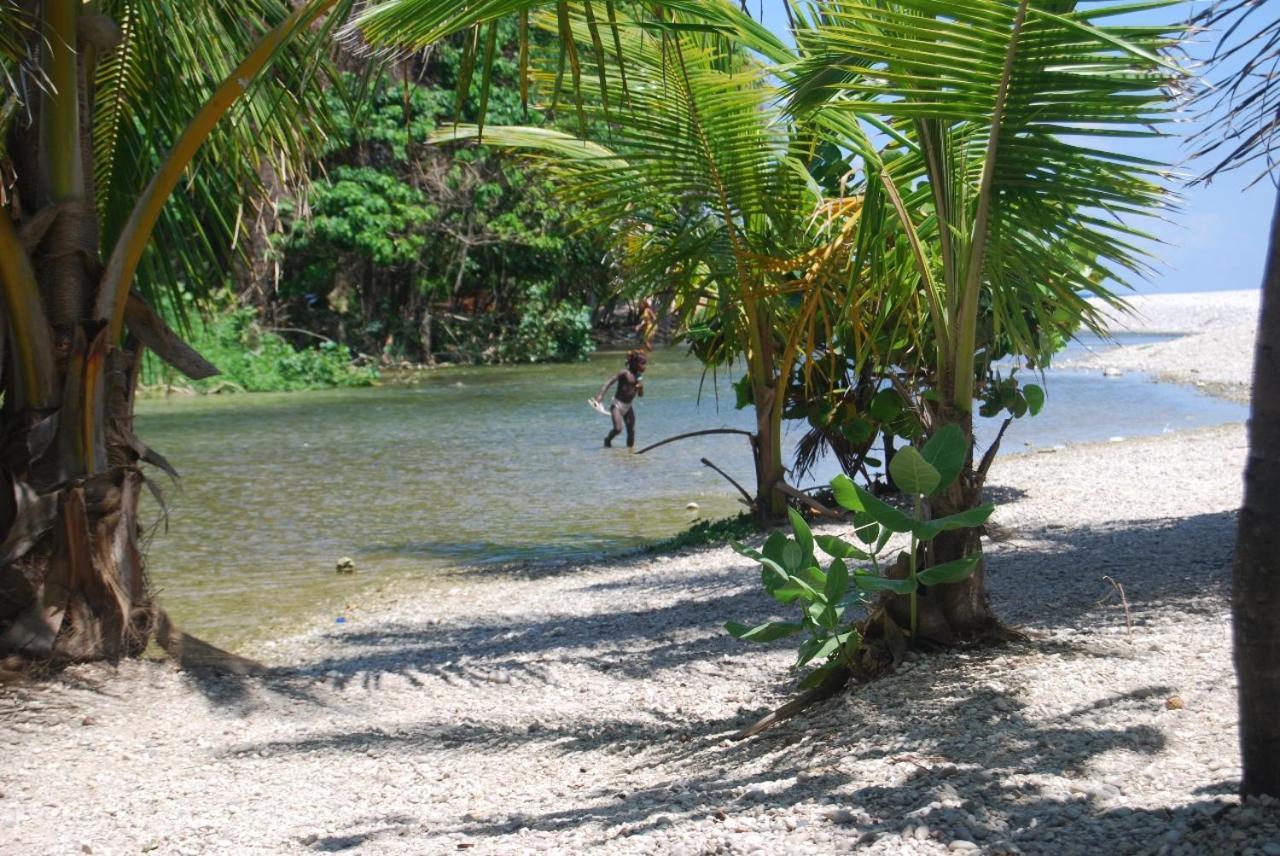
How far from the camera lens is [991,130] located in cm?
390

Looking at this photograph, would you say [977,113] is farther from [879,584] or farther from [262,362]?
[262,362]

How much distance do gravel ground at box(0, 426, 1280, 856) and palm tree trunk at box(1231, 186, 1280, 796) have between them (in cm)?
18

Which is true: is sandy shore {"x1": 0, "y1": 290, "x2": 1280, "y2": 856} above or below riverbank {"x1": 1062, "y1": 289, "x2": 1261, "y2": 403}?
below

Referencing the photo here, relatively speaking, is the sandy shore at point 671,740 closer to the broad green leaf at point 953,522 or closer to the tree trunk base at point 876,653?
the tree trunk base at point 876,653

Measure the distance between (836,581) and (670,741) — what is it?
93 centimetres

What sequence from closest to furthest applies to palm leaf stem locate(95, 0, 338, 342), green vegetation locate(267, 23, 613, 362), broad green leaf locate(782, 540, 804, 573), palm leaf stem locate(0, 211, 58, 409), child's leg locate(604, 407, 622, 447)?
broad green leaf locate(782, 540, 804, 573) → palm leaf stem locate(95, 0, 338, 342) → palm leaf stem locate(0, 211, 58, 409) → child's leg locate(604, 407, 622, 447) → green vegetation locate(267, 23, 613, 362)

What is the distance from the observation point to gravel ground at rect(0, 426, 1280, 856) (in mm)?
2922

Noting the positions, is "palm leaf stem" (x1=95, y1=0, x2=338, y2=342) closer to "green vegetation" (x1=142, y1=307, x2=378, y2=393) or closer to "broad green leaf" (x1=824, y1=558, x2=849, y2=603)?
"broad green leaf" (x1=824, y1=558, x2=849, y2=603)

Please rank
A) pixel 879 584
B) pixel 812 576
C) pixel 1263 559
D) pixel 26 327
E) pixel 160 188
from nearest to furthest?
pixel 1263 559 → pixel 879 584 → pixel 812 576 → pixel 26 327 → pixel 160 188

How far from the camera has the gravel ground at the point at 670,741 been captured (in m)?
2.92

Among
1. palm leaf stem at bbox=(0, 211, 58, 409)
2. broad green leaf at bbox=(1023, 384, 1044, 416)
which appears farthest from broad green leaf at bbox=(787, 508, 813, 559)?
broad green leaf at bbox=(1023, 384, 1044, 416)

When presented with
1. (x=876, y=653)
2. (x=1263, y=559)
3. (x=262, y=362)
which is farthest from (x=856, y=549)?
(x=262, y=362)

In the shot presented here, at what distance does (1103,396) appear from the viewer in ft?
75.0

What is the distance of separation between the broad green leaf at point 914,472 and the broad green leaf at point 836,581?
318 millimetres
